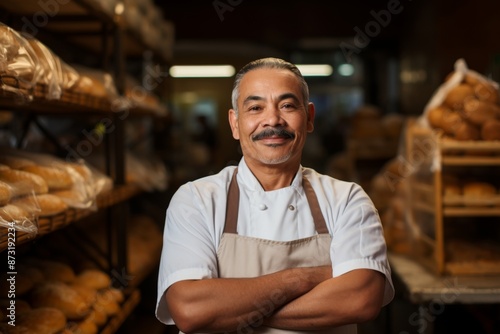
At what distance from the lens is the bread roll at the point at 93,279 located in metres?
2.48

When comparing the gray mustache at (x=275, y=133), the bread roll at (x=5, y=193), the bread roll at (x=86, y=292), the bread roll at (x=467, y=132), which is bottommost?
the bread roll at (x=86, y=292)

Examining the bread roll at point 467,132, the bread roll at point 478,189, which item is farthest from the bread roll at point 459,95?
the bread roll at point 478,189

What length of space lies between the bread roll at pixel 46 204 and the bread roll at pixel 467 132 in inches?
75.7

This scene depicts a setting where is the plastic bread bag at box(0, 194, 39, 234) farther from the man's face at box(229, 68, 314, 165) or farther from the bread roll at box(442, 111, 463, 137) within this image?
the bread roll at box(442, 111, 463, 137)

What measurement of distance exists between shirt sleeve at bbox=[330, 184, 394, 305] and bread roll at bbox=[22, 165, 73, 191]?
1067mm

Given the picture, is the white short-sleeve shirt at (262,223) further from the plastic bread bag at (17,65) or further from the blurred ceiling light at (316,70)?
the blurred ceiling light at (316,70)

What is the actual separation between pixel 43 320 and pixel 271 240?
866 millimetres

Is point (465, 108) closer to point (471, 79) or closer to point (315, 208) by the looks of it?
point (471, 79)

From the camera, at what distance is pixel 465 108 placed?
292cm

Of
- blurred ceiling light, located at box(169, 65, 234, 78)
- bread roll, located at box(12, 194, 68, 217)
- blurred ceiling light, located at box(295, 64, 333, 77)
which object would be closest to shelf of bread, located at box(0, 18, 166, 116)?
bread roll, located at box(12, 194, 68, 217)

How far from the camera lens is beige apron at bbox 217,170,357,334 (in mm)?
1662

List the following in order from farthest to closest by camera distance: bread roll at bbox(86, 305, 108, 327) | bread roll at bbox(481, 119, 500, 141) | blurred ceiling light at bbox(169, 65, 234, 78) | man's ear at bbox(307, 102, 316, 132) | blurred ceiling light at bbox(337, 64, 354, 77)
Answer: blurred ceiling light at bbox(169, 65, 234, 78) → blurred ceiling light at bbox(337, 64, 354, 77) → bread roll at bbox(481, 119, 500, 141) → bread roll at bbox(86, 305, 108, 327) → man's ear at bbox(307, 102, 316, 132)

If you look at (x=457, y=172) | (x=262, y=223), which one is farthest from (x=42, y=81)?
(x=457, y=172)

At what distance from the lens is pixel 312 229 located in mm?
1731
